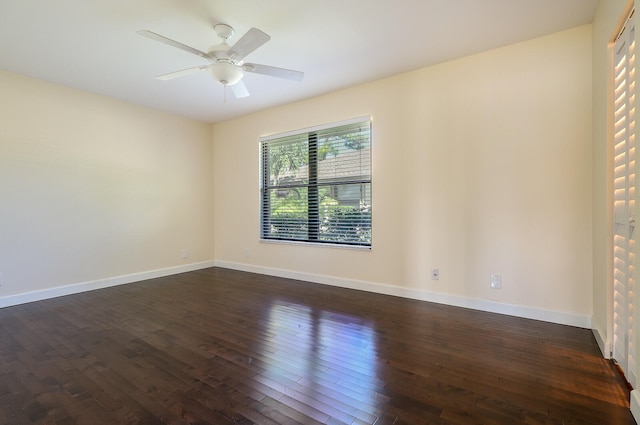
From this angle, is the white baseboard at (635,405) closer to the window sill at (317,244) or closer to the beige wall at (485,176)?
the beige wall at (485,176)

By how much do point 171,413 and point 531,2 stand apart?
3626 mm

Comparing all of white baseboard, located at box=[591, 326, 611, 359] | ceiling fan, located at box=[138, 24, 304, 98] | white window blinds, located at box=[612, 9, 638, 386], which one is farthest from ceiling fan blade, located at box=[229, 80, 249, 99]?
white baseboard, located at box=[591, 326, 611, 359]

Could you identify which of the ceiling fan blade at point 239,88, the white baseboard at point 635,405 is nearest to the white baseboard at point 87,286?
the ceiling fan blade at point 239,88

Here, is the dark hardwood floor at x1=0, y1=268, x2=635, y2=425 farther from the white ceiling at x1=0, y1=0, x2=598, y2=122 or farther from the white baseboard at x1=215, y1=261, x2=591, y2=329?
the white ceiling at x1=0, y1=0, x2=598, y2=122

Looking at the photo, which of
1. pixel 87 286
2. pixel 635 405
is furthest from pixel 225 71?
pixel 87 286

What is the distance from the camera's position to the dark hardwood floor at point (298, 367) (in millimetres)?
1568

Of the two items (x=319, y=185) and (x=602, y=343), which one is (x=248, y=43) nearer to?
(x=319, y=185)

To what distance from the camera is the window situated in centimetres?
390

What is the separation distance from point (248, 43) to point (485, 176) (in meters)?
→ 2.50

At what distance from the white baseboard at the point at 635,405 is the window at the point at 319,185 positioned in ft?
8.47

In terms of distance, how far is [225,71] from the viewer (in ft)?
8.21

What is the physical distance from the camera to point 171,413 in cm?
157

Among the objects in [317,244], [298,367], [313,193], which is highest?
[313,193]

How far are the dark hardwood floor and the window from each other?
1216mm
